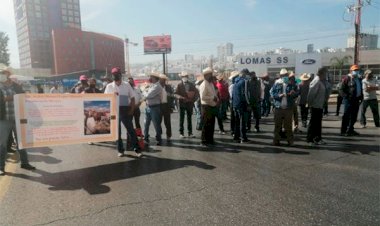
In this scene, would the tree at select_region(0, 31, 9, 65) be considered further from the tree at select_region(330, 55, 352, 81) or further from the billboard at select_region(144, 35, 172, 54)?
the tree at select_region(330, 55, 352, 81)

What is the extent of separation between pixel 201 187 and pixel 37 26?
14340cm

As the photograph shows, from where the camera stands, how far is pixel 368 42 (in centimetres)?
10656

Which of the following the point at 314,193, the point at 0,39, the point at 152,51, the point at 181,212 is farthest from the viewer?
the point at 152,51

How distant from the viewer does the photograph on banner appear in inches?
209

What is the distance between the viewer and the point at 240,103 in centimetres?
757

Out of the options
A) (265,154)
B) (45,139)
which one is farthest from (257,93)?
(45,139)

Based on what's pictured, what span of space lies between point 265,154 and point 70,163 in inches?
161

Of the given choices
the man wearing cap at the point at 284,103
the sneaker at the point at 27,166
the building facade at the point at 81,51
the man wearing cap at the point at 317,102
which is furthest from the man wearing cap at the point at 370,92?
the building facade at the point at 81,51

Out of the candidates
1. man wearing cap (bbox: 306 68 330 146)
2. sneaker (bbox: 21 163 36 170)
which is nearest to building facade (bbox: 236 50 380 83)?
man wearing cap (bbox: 306 68 330 146)

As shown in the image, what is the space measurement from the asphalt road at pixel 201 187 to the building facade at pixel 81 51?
9557cm

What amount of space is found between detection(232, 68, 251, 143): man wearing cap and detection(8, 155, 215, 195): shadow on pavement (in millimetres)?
2193

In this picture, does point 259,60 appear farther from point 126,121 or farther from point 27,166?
point 27,166

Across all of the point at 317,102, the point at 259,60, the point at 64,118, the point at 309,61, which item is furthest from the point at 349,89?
the point at 259,60

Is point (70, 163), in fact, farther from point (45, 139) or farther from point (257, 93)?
point (257, 93)
